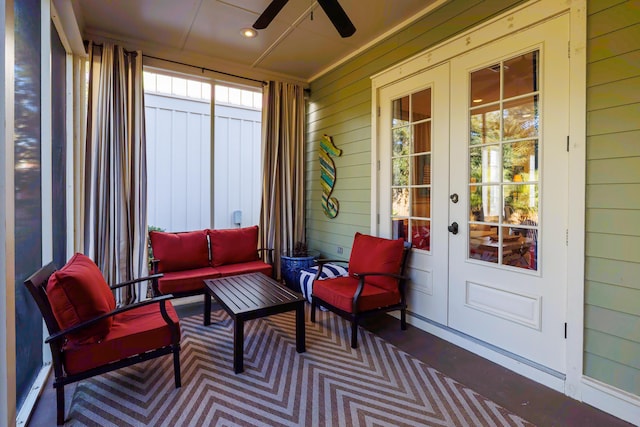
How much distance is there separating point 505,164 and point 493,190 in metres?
0.21

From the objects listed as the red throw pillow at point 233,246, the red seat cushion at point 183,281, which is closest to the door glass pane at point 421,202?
the red throw pillow at point 233,246

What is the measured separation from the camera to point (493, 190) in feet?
8.18

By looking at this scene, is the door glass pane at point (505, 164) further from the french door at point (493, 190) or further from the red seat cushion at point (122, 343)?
the red seat cushion at point (122, 343)

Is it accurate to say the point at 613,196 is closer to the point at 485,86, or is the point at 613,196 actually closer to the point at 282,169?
the point at 485,86

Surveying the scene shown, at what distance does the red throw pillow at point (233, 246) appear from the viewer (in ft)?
12.5

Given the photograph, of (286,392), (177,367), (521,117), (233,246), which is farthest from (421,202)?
(177,367)

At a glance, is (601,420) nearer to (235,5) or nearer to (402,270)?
(402,270)

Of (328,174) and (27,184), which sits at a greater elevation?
(328,174)

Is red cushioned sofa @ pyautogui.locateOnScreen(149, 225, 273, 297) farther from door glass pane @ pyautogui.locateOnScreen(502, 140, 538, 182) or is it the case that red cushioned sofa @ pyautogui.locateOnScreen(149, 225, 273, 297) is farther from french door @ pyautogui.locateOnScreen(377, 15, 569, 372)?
door glass pane @ pyautogui.locateOnScreen(502, 140, 538, 182)

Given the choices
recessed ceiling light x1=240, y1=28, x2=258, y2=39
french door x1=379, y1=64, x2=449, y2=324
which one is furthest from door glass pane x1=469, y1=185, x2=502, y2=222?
recessed ceiling light x1=240, y1=28, x2=258, y2=39

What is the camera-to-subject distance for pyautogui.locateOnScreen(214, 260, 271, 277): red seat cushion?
3542 millimetres

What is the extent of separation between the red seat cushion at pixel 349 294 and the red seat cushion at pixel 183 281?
47.0 inches

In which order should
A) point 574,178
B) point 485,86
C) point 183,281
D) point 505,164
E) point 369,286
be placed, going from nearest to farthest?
point 574,178, point 505,164, point 485,86, point 369,286, point 183,281

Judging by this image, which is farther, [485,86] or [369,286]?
[369,286]
